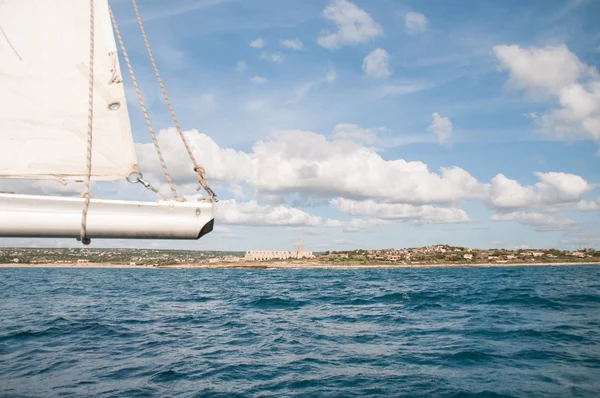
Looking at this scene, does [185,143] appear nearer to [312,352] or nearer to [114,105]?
[114,105]

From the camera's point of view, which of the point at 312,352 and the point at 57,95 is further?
the point at 312,352

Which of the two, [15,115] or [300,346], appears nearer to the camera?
[15,115]

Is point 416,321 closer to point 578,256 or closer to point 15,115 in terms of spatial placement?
point 15,115

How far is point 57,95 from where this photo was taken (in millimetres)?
5898

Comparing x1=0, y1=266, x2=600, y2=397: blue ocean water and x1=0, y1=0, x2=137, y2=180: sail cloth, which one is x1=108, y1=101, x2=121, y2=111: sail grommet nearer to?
x1=0, y1=0, x2=137, y2=180: sail cloth

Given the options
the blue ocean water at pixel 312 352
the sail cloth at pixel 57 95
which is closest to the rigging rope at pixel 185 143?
the sail cloth at pixel 57 95

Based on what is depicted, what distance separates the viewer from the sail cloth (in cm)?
570

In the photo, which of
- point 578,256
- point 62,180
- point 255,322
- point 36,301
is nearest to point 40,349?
point 255,322

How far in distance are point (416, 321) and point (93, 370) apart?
47.3 feet

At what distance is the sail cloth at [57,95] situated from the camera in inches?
225

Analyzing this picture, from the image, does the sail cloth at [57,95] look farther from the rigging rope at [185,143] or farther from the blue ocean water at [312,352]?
the blue ocean water at [312,352]

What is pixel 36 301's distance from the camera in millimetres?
34188

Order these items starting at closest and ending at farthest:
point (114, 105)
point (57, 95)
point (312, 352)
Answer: point (57, 95), point (114, 105), point (312, 352)

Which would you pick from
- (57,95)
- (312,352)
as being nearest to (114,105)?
(57,95)
